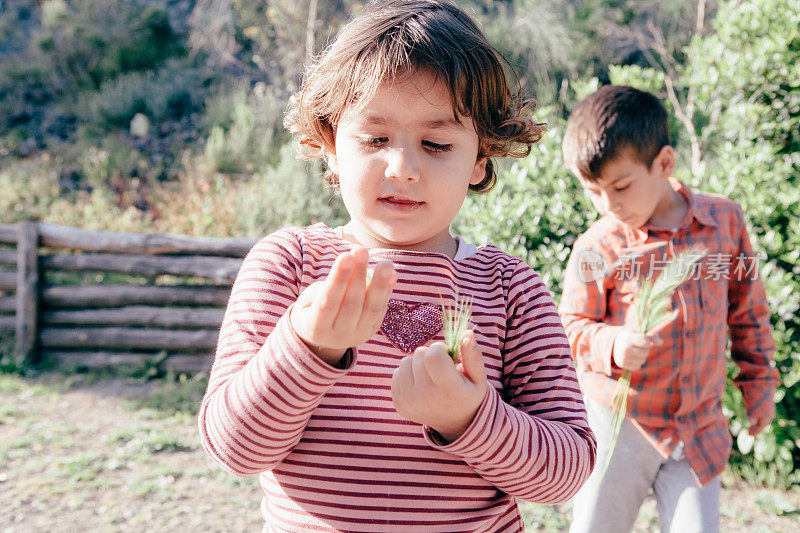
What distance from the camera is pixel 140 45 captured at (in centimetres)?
1277

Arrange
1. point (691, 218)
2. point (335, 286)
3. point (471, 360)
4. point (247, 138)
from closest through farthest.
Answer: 1. point (335, 286)
2. point (471, 360)
3. point (691, 218)
4. point (247, 138)

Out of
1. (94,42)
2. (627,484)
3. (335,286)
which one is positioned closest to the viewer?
(335,286)

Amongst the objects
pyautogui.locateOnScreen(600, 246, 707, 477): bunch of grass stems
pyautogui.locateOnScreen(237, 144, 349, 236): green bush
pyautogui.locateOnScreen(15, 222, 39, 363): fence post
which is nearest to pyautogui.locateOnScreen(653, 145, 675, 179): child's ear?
pyautogui.locateOnScreen(600, 246, 707, 477): bunch of grass stems

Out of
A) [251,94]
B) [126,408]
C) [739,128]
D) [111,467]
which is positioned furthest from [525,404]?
[251,94]

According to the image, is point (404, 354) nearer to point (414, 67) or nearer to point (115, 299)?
point (414, 67)

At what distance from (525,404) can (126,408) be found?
177 inches

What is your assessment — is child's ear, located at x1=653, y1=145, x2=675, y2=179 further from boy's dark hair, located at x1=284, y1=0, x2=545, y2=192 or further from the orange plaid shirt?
boy's dark hair, located at x1=284, y1=0, x2=545, y2=192

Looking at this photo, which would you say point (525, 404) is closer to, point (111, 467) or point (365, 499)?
point (365, 499)

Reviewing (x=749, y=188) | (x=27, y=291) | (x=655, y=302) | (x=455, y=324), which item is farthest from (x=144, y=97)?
(x=455, y=324)

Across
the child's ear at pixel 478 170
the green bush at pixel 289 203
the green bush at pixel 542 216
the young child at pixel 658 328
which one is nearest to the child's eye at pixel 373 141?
the child's ear at pixel 478 170

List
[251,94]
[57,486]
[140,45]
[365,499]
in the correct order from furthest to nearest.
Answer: [140,45] < [251,94] < [57,486] < [365,499]

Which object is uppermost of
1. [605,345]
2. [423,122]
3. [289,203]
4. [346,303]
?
[423,122]

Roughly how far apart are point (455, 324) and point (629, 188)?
153 centimetres

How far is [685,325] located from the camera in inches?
89.6
